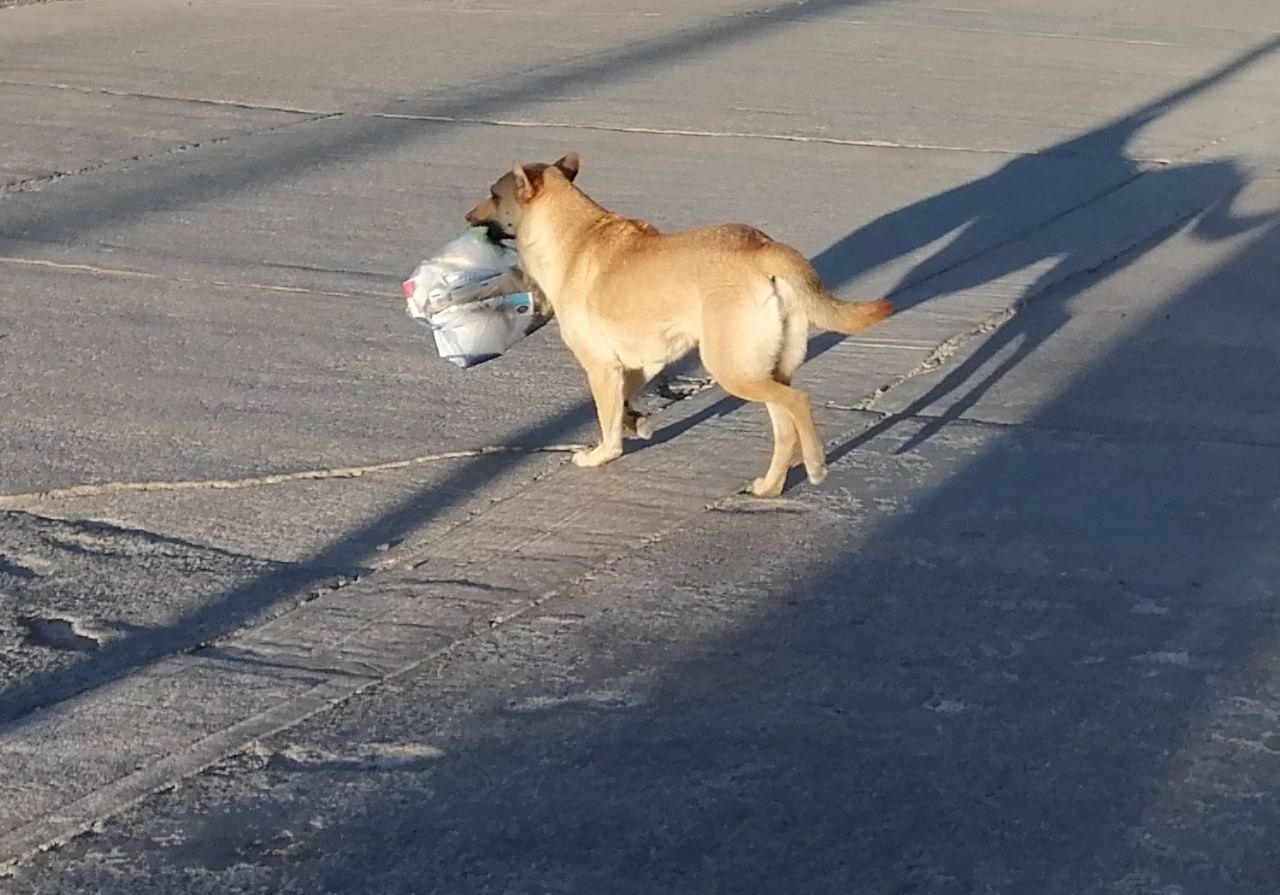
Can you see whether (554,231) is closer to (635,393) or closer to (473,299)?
(473,299)

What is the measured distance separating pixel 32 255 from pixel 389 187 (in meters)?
2.18

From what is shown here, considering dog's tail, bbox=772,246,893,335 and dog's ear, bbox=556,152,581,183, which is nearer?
dog's tail, bbox=772,246,893,335

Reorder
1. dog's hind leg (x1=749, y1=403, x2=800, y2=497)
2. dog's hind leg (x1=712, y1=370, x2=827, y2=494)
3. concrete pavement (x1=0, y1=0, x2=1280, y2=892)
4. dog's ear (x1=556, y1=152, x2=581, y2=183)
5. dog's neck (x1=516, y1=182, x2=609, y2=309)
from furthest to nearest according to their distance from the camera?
dog's ear (x1=556, y1=152, x2=581, y2=183) < dog's neck (x1=516, y1=182, x2=609, y2=309) < dog's hind leg (x1=749, y1=403, x2=800, y2=497) < dog's hind leg (x1=712, y1=370, x2=827, y2=494) < concrete pavement (x1=0, y1=0, x2=1280, y2=892)

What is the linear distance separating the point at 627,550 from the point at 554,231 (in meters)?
1.36

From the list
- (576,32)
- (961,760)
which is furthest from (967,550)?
(576,32)

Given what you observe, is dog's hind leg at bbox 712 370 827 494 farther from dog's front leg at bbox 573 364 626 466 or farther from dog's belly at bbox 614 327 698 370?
dog's front leg at bbox 573 364 626 466

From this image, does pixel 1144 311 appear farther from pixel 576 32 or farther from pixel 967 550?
pixel 576 32

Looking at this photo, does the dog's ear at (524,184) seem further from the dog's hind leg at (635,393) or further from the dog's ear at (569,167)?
the dog's hind leg at (635,393)

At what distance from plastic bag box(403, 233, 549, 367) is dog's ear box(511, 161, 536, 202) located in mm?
225

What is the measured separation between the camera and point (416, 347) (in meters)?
7.83

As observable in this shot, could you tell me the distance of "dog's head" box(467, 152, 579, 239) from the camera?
6789mm

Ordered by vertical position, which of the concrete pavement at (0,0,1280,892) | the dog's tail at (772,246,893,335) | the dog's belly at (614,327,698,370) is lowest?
the concrete pavement at (0,0,1280,892)

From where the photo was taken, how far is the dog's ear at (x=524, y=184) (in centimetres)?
677

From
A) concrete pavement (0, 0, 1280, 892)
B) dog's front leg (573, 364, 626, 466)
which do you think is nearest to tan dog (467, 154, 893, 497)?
dog's front leg (573, 364, 626, 466)
